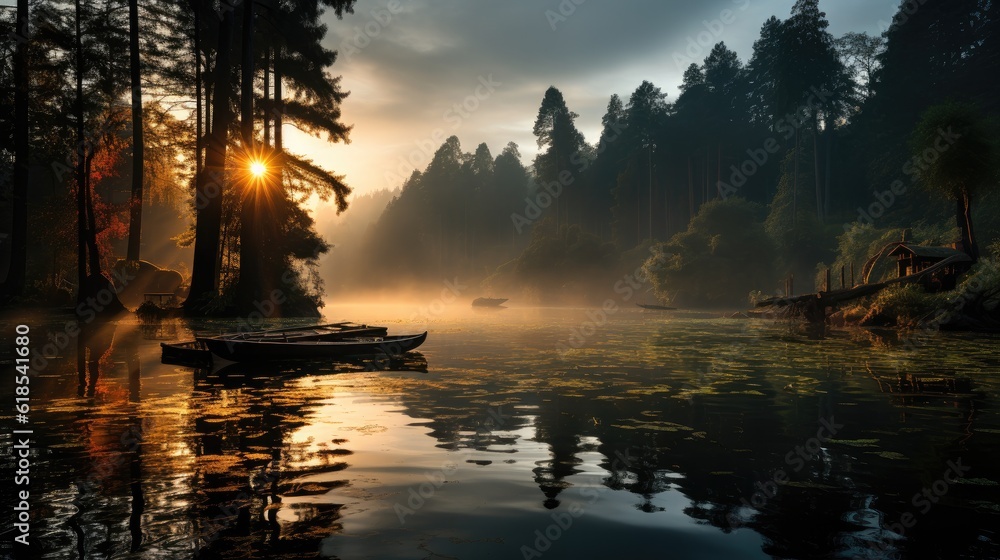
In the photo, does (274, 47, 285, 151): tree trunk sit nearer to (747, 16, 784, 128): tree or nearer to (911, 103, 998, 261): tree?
(911, 103, 998, 261): tree

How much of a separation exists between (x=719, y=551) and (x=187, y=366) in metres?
13.9

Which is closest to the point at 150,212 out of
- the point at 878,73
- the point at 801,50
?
the point at 801,50

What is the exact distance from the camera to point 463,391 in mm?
11961

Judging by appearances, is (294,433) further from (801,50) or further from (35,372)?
(801,50)

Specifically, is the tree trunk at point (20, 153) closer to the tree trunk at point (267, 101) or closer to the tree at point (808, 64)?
the tree trunk at point (267, 101)

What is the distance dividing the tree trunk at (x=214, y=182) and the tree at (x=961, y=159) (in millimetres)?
35747

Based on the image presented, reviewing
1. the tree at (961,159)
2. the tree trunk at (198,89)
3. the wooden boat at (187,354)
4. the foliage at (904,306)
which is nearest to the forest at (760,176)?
the tree at (961,159)

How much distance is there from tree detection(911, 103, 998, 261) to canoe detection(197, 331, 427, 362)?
98.5ft

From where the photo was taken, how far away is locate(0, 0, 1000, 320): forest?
32.3 metres

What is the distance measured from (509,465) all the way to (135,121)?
117 ft

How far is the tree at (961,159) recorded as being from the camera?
3291cm

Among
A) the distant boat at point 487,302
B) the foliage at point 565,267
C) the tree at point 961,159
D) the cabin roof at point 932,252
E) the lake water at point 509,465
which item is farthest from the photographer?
the foliage at point 565,267

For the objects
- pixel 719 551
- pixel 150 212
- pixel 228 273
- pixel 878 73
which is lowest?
pixel 719 551

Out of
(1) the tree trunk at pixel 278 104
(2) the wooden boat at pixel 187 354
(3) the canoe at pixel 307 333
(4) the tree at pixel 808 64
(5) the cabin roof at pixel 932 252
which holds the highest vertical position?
(4) the tree at pixel 808 64
